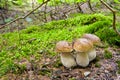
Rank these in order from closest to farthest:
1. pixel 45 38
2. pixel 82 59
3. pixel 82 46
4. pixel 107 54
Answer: pixel 82 46 → pixel 82 59 → pixel 107 54 → pixel 45 38

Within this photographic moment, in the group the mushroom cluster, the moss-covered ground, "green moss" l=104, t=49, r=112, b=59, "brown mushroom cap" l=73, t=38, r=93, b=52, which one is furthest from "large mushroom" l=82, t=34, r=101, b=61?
the moss-covered ground

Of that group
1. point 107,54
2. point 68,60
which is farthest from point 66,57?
point 107,54

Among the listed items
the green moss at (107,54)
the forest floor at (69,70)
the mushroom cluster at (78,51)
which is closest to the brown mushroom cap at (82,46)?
the mushroom cluster at (78,51)

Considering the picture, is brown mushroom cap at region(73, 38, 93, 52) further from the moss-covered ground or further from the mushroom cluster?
the moss-covered ground

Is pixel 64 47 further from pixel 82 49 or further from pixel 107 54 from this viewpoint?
pixel 107 54

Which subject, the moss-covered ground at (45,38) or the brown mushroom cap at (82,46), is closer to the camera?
the brown mushroom cap at (82,46)

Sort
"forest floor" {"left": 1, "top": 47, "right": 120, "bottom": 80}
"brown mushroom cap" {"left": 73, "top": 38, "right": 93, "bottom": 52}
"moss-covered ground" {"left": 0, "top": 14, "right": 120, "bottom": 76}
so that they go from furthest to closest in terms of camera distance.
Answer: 1. "moss-covered ground" {"left": 0, "top": 14, "right": 120, "bottom": 76}
2. "forest floor" {"left": 1, "top": 47, "right": 120, "bottom": 80}
3. "brown mushroom cap" {"left": 73, "top": 38, "right": 93, "bottom": 52}

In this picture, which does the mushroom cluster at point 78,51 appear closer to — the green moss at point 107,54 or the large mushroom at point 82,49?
the large mushroom at point 82,49
